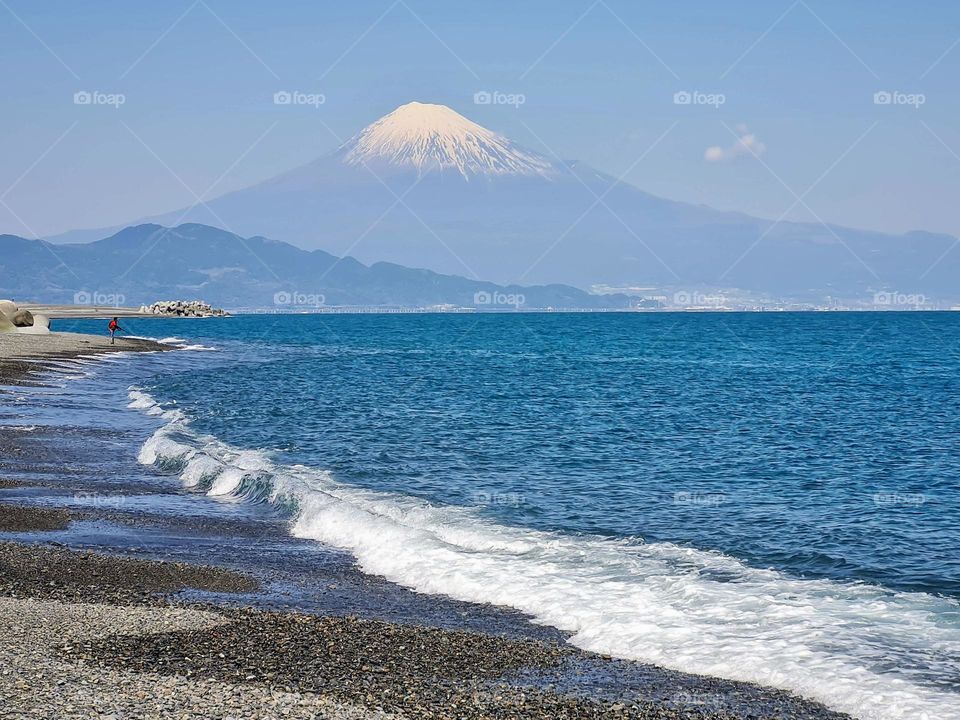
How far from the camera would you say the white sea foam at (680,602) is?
11.5 m

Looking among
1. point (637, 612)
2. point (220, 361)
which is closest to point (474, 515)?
point (637, 612)

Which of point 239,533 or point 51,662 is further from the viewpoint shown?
point 239,533

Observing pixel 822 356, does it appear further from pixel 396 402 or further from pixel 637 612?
pixel 637 612

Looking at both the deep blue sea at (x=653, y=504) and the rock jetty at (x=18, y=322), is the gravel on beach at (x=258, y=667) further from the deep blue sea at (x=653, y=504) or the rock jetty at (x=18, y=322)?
the rock jetty at (x=18, y=322)

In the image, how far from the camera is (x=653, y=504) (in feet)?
75.5

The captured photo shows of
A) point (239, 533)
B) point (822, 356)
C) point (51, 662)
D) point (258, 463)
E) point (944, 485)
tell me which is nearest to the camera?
point (51, 662)

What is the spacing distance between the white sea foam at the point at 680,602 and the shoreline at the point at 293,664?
1.87 feet

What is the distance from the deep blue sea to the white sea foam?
0.16ft

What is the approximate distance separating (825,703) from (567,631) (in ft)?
12.2

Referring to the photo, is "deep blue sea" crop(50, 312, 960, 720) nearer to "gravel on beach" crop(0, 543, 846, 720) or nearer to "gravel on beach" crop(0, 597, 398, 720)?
"gravel on beach" crop(0, 543, 846, 720)

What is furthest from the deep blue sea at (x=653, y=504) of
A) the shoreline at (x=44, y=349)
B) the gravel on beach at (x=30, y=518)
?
the shoreline at (x=44, y=349)

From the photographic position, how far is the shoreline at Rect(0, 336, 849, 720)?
1003 centimetres

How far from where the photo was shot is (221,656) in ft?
37.3

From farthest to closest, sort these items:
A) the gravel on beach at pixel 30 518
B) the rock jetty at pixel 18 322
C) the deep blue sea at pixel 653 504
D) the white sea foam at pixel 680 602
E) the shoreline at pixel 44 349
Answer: the rock jetty at pixel 18 322 < the shoreline at pixel 44 349 < the gravel on beach at pixel 30 518 < the deep blue sea at pixel 653 504 < the white sea foam at pixel 680 602
